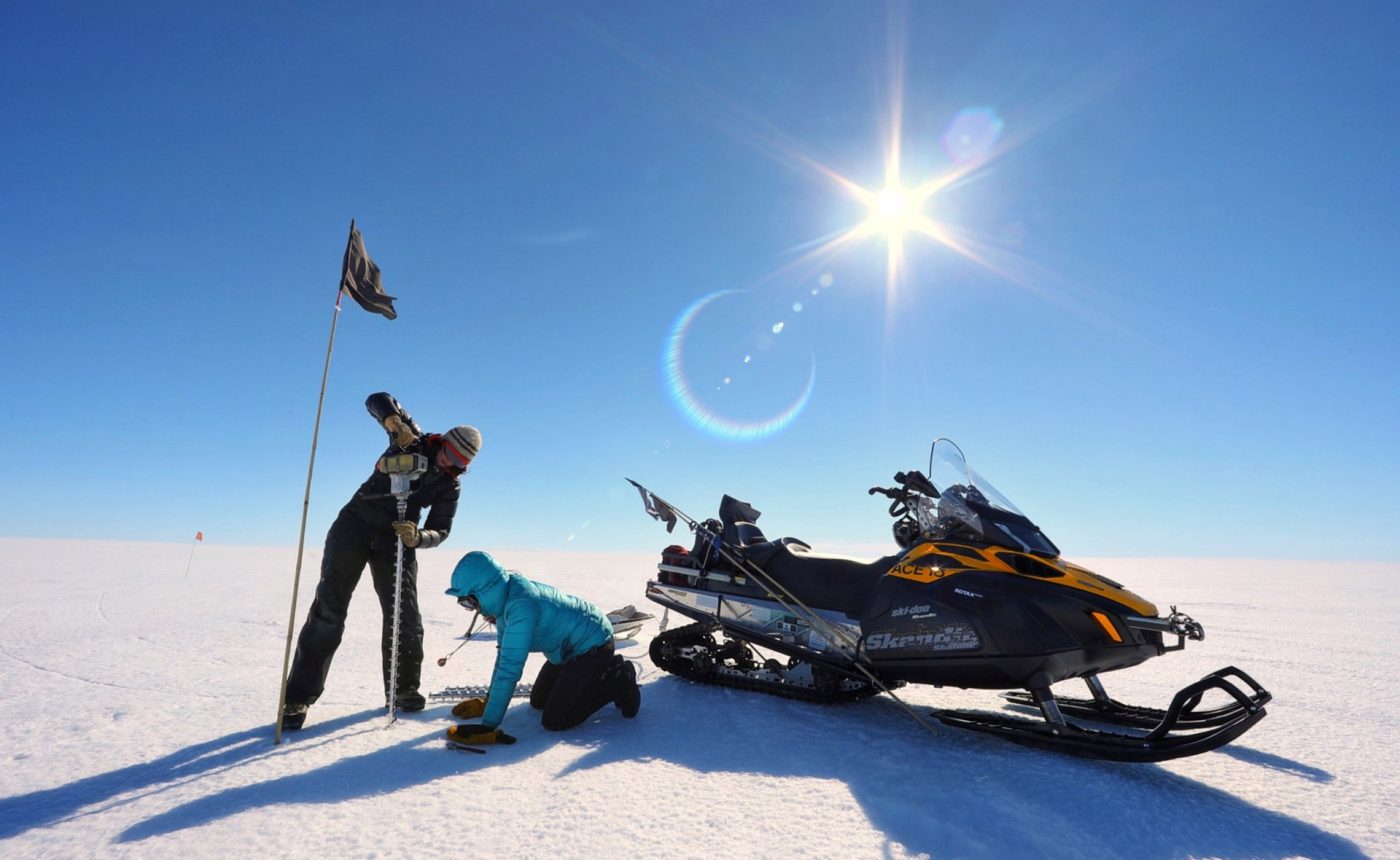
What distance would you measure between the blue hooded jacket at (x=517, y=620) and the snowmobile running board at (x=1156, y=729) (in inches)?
97.3

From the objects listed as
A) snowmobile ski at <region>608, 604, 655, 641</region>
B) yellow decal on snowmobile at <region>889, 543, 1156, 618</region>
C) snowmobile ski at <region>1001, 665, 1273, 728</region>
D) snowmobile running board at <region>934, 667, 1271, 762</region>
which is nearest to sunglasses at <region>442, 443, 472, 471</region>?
yellow decal on snowmobile at <region>889, 543, 1156, 618</region>

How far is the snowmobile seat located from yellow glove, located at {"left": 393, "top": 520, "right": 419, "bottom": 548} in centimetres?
262

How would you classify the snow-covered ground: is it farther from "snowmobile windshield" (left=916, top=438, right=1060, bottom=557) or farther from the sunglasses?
the sunglasses

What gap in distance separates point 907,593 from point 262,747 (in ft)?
12.9

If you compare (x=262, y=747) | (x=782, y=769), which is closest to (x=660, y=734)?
(x=782, y=769)

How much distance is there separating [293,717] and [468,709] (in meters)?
1.00

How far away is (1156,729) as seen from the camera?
3.27 meters

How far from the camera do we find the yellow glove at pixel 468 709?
13.1 feet

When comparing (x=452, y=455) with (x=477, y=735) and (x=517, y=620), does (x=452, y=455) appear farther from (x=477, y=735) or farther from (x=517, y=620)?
(x=477, y=735)

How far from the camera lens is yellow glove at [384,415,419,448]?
174 inches

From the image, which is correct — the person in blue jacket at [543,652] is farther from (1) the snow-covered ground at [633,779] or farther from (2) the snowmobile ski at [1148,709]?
(2) the snowmobile ski at [1148,709]

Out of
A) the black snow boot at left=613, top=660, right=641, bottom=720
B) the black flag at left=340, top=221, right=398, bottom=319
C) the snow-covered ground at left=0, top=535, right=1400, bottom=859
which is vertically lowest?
the snow-covered ground at left=0, top=535, right=1400, bottom=859

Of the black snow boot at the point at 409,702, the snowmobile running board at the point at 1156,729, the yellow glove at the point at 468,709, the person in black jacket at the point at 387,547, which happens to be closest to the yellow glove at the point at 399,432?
the person in black jacket at the point at 387,547

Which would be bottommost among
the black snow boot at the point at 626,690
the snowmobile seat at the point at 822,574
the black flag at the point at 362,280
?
the black snow boot at the point at 626,690
